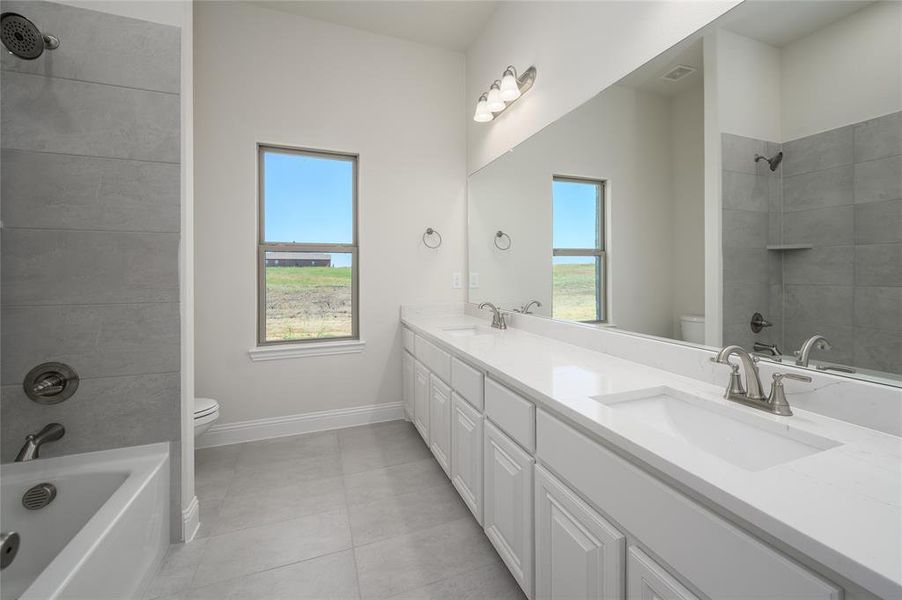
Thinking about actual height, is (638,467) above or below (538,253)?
below

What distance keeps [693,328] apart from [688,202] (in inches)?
17.6

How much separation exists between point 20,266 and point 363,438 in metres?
1.98

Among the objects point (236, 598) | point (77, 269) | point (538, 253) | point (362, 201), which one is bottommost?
point (236, 598)

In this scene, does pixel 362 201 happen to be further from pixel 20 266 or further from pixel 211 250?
pixel 20 266

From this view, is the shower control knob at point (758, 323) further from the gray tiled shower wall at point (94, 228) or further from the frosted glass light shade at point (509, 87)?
the gray tiled shower wall at point (94, 228)

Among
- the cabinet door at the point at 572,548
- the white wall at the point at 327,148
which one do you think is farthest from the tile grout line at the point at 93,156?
the cabinet door at the point at 572,548

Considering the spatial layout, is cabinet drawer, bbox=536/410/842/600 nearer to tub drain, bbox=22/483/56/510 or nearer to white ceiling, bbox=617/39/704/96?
white ceiling, bbox=617/39/704/96

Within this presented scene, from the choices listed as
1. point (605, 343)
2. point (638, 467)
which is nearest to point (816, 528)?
point (638, 467)

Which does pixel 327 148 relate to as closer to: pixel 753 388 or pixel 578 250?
pixel 578 250

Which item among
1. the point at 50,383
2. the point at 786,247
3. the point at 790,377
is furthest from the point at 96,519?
the point at 786,247

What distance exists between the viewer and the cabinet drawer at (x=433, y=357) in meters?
1.98

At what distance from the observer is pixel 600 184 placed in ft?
5.80

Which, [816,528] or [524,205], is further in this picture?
[524,205]

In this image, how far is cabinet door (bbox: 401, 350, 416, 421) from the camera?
275 cm
